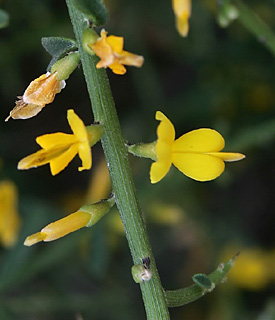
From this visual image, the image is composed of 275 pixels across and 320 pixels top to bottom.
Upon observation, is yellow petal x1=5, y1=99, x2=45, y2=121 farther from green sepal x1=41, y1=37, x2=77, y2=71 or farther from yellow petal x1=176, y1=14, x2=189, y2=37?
yellow petal x1=176, y1=14, x2=189, y2=37

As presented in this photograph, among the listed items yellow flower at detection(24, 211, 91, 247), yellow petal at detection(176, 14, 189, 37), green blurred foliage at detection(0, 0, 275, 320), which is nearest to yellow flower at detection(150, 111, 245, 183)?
yellow flower at detection(24, 211, 91, 247)

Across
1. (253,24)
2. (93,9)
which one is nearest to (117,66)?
(93,9)

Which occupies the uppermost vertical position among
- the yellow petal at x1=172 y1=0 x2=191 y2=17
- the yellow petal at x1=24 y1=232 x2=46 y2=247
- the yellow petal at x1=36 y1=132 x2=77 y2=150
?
the yellow petal at x1=172 y1=0 x2=191 y2=17

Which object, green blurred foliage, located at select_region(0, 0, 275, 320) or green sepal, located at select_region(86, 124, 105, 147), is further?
green blurred foliage, located at select_region(0, 0, 275, 320)

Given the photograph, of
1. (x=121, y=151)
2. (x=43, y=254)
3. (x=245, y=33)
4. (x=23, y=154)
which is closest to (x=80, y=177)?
(x=23, y=154)

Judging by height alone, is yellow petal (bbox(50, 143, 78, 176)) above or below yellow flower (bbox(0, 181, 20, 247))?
below

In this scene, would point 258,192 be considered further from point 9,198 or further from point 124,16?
point 9,198

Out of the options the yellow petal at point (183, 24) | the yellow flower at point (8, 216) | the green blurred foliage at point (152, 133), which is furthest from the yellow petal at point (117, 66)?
the green blurred foliage at point (152, 133)

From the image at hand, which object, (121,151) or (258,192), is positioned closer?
(121,151)
